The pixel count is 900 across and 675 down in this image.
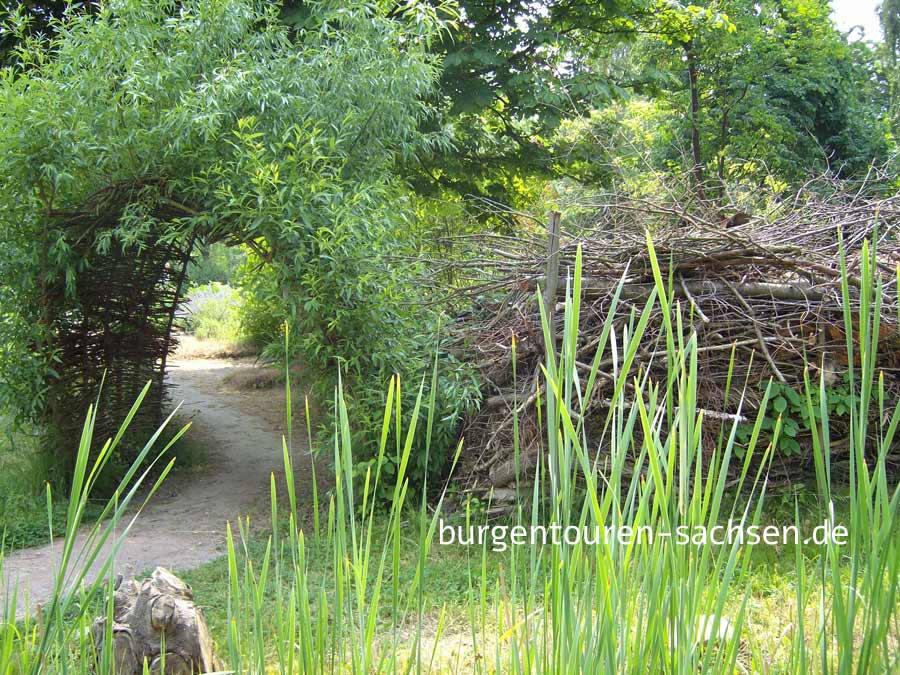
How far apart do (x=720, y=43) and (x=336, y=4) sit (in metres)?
6.08

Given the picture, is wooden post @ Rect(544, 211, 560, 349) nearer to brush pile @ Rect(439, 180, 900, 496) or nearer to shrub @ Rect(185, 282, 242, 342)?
brush pile @ Rect(439, 180, 900, 496)

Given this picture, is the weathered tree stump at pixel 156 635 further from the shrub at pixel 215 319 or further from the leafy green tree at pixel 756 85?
the shrub at pixel 215 319

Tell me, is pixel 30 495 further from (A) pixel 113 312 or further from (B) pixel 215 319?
(B) pixel 215 319

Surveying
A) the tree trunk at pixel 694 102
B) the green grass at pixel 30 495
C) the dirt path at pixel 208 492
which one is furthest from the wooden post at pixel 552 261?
the tree trunk at pixel 694 102

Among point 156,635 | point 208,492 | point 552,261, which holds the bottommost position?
point 208,492

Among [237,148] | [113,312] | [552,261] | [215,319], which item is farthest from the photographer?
[215,319]

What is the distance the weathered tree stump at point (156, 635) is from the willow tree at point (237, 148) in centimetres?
241

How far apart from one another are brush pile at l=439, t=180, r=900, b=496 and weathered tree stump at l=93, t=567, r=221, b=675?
2441mm

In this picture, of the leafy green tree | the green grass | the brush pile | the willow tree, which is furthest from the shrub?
the brush pile

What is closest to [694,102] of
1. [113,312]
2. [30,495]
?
[113,312]

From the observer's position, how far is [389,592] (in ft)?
12.9

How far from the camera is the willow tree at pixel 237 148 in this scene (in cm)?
451

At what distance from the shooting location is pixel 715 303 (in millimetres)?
4566

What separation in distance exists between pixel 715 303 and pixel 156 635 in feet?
11.9
